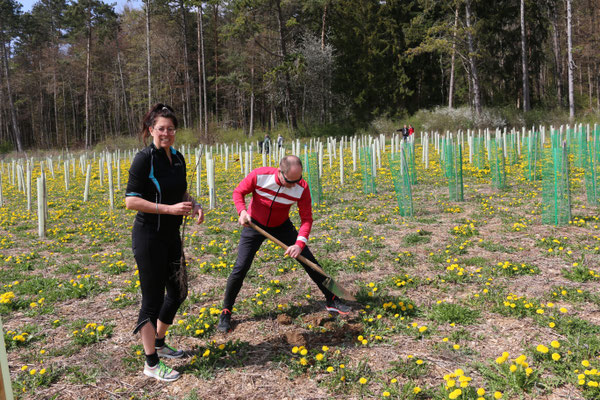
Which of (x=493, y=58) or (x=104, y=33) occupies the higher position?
(x=104, y=33)

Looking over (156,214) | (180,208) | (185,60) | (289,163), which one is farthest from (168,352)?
(185,60)

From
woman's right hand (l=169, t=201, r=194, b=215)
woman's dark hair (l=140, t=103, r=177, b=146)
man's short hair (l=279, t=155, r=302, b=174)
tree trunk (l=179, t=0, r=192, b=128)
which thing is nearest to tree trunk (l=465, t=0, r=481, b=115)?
tree trunk (l=179, t=0, r=192, b=128)

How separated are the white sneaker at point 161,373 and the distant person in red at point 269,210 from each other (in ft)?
2.44

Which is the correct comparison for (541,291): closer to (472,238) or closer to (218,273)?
(472,238)

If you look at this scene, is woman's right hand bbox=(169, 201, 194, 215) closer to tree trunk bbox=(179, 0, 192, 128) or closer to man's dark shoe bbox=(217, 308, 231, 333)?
man's dark shoe bbox=(217, 308, 231, 333)

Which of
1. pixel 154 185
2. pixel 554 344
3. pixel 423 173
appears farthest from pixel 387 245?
pixel 423 173

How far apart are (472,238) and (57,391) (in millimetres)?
5449

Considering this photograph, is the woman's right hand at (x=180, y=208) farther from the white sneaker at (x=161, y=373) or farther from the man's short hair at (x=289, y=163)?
the white sneaker at (x=161, y=373)

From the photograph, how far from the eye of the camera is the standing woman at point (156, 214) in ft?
8.94

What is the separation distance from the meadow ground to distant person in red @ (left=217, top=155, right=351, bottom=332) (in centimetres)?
47

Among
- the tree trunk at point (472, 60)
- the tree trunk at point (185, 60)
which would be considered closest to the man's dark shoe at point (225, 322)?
the tree trunk at point (472, 60)

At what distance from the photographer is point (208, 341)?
11.9 ft

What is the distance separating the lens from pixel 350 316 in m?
3.95

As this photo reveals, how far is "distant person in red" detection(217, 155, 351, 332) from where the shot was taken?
3.55m
